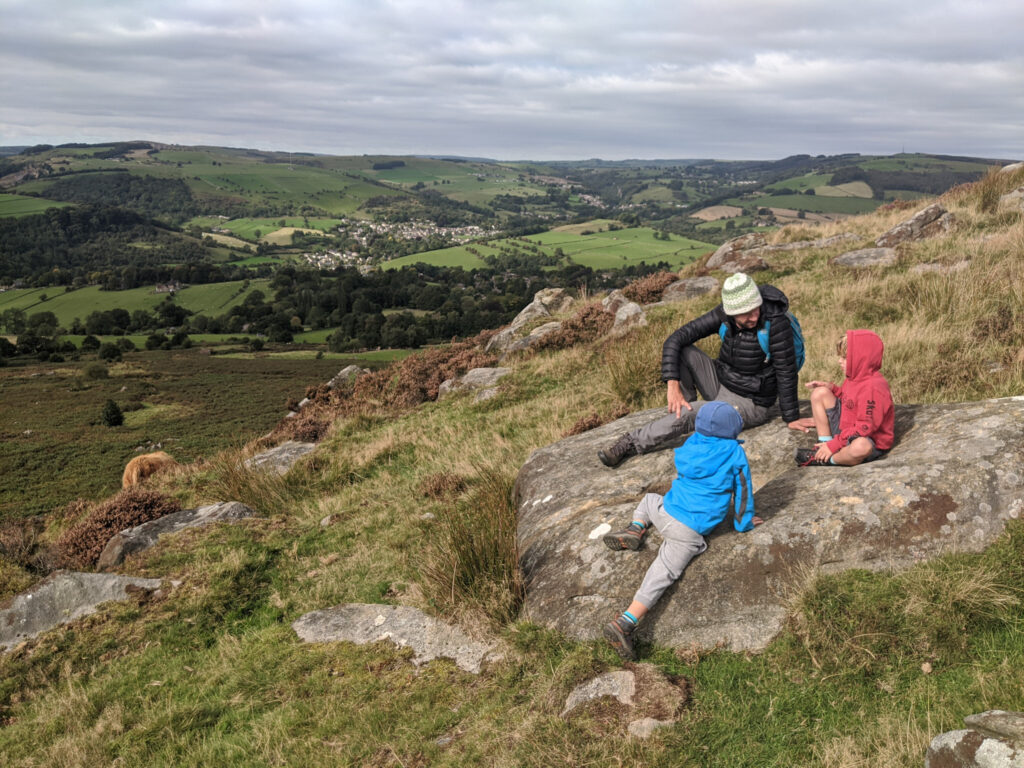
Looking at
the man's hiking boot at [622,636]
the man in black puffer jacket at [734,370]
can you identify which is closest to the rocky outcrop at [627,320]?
the man in black puffer jacket at [734,370]

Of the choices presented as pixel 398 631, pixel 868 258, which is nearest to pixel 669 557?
pixel 398 631

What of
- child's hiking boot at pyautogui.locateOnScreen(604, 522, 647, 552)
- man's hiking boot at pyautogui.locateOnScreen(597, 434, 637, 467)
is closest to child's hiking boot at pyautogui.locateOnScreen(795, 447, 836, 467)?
man's hiking boot at pyautogui.locateOnScreen(597, 434, 637, 467)

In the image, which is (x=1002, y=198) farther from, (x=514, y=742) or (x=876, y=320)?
(x=514, y=742)

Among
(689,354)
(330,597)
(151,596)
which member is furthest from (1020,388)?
(151,596)

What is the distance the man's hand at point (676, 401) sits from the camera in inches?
254

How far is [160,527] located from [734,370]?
8.79 meters

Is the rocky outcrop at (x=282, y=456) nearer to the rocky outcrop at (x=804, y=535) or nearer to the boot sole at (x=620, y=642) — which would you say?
the rocky outcrop at (x=804, y=535)

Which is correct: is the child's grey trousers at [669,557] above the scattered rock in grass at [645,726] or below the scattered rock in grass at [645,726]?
above

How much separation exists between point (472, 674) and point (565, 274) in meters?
109

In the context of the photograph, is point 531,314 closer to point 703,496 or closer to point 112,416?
point 703,496

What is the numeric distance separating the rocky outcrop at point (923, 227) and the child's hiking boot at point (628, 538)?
17.1 meters

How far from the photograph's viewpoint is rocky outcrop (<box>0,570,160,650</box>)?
6.23m

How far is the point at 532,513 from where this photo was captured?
6.57 meters

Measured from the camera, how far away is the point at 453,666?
16.1 ft
